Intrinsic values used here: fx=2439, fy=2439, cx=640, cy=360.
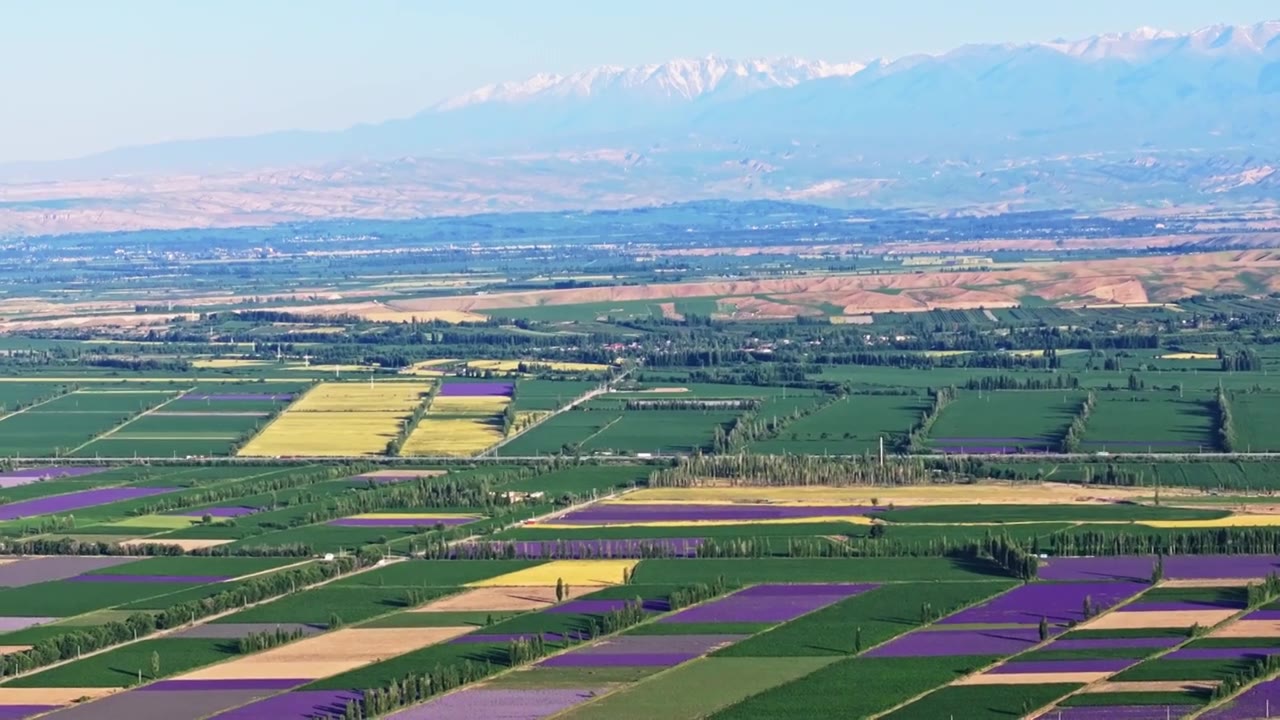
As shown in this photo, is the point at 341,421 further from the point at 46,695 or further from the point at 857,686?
the point at 857,686

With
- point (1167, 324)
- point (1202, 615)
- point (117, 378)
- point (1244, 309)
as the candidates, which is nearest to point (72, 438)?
point (117, 378)

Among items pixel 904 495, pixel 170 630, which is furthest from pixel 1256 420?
pixel 170 630

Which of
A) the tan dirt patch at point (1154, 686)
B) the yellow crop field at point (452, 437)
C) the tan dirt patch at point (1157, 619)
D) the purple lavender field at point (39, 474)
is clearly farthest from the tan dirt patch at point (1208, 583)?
the purple lavender field at point (39, 474)

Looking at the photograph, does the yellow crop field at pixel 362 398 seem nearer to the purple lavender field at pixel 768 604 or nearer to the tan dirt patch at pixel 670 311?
the tan dirt patch at pixel 670 311

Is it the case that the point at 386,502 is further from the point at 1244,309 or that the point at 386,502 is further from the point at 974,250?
the point at 974,250

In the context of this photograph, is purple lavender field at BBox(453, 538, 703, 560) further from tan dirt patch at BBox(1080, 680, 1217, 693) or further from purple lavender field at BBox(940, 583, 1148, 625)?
tan dirt patch at BBox(1080, 680, 1217, 693)
